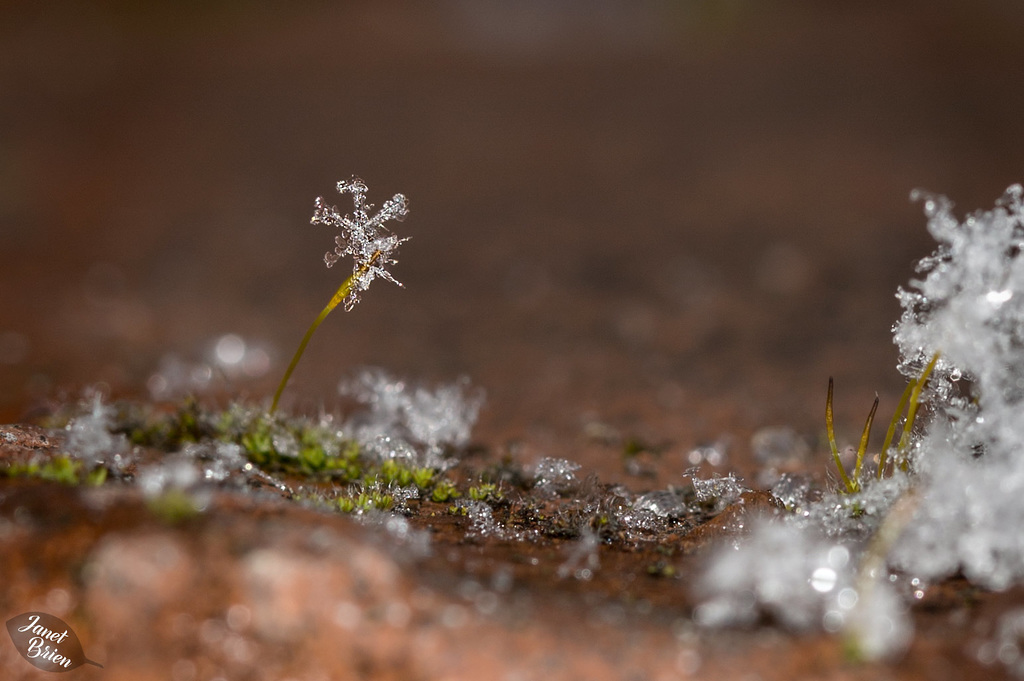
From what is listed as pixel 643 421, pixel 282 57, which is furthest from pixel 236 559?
pixel 282 57

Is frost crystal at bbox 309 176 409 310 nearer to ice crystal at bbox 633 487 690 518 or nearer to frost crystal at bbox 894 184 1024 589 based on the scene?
ice crystal at bbox 633 487 690 518

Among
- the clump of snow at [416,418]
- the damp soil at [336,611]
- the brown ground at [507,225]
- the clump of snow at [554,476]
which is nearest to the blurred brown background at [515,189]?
the brown ground at [507,225]

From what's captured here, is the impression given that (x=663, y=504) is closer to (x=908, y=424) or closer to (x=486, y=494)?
(x=486, y=494)

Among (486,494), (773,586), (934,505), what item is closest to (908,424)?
(934,505)

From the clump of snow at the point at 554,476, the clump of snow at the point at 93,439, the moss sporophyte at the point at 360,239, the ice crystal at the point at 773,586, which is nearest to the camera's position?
the ice crystal at the point at 773,586

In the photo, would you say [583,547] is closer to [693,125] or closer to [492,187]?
[492,187]

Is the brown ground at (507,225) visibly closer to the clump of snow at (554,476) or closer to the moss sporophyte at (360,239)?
the clump of snow at (554,476)

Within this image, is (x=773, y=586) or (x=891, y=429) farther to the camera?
(x=891, y=429)
